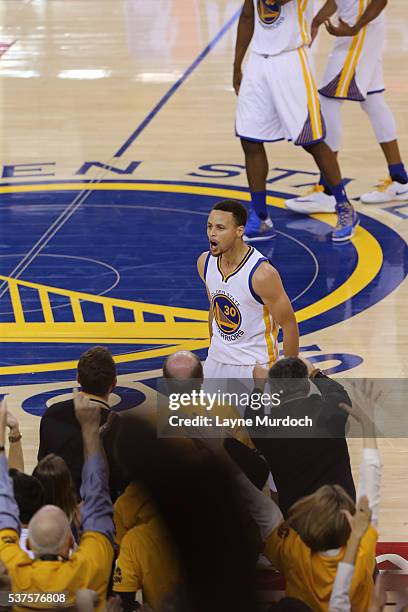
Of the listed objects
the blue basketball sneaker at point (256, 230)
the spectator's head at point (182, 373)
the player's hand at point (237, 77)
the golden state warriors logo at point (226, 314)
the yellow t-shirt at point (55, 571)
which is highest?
the player's hand at point (237, 77)

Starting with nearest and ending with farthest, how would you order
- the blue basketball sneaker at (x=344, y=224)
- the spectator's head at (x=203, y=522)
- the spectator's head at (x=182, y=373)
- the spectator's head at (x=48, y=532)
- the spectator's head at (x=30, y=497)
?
the spectator's head at (x=203, y=522) < the spectator's head at (x=48, y=532) < the spectator's head at (x=30, y=497) < the spectator's head at (x=182, y=373) < the blue basketball sneaker at (x=344, y=224)

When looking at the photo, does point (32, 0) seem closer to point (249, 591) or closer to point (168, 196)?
point (168, 196)

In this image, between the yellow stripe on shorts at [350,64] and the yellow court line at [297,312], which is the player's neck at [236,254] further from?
the yellow stripe on shorts at [350,64]

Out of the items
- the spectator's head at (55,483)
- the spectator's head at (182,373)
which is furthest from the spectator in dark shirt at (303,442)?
the spectator's head at (55,483)

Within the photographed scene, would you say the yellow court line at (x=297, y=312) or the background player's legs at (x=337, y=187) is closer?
the yellow court line at (x=297, y=312)

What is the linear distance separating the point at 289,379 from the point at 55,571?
3.83 feet

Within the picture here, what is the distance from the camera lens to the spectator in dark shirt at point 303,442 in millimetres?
4668

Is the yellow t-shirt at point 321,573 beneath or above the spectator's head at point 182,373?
beneath

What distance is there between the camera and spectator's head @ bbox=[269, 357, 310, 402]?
4684mm

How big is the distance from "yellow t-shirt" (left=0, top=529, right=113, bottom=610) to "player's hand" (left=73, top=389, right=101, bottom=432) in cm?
65

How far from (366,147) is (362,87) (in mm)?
1529

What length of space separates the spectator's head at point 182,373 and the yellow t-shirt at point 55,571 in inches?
33.9

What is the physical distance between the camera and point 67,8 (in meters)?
16.0

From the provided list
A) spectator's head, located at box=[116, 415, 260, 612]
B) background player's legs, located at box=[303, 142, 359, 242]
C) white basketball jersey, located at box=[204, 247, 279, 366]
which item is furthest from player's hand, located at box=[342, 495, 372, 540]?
background player's legs, located at box=[303, 142, 359, 242]
